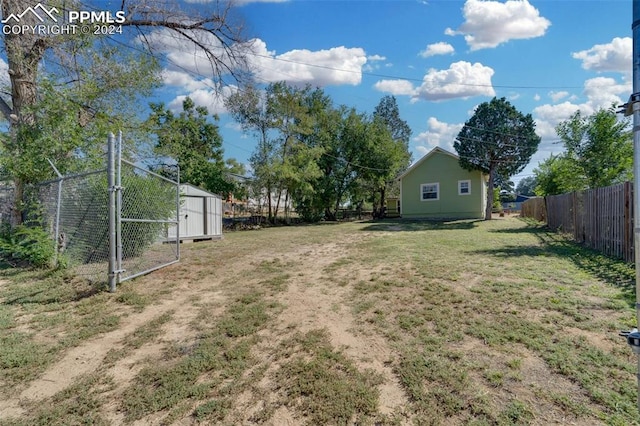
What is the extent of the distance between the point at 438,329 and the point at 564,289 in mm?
2179

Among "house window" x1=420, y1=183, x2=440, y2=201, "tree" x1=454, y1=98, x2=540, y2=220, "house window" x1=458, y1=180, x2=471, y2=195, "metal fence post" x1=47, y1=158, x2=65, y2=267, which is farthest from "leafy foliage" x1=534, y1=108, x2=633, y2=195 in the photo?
"metal fence post" x1=47, y1=158, x2=65, y2=267

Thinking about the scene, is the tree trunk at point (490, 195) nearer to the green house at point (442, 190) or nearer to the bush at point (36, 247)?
the green house at point (442, 190)

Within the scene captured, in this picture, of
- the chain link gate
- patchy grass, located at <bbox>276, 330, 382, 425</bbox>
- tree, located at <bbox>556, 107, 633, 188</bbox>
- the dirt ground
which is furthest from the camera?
tree, located at <bbox>556, 107, 633, 188</bbox>

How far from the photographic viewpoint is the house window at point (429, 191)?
67.0 ft

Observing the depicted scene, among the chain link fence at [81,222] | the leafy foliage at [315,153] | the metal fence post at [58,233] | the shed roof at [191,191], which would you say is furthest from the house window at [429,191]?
the metal fence post at [58,233]

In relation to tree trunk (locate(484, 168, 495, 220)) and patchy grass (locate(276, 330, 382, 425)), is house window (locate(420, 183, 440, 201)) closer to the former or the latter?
tree trunk (locate(484, 168, 495, 220))

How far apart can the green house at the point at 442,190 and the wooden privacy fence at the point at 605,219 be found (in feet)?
30.5

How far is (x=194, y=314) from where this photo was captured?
12.7 feet

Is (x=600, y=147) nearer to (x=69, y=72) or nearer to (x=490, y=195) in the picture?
(x=490, y=195)

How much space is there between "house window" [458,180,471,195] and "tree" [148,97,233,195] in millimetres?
13481

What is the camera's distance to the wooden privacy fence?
5905mm

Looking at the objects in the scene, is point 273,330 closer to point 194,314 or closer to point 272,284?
point 194,314

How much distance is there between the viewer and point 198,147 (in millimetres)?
22609

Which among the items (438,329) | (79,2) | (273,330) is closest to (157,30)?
(79,2)
